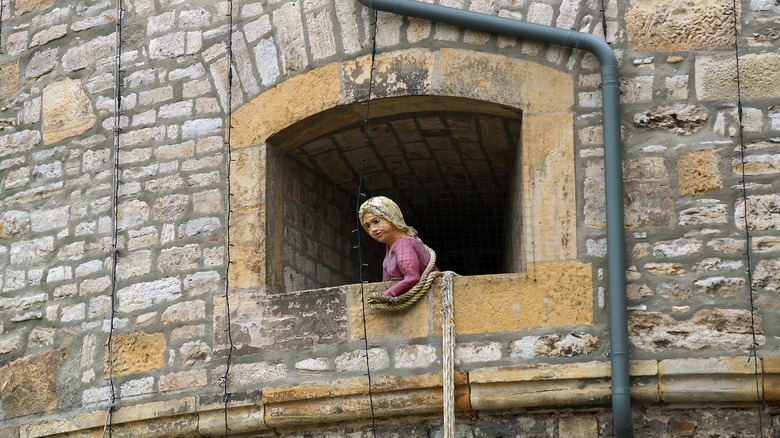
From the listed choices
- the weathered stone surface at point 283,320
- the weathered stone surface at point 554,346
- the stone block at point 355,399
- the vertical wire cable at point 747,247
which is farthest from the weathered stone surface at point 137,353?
the vertical wire cable at point 747,247

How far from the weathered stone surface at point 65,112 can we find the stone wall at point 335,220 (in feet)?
0.05

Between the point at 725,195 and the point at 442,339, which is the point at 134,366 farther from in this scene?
the point at 725,195

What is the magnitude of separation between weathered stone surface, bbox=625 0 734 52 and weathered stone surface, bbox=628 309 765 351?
1.34 m

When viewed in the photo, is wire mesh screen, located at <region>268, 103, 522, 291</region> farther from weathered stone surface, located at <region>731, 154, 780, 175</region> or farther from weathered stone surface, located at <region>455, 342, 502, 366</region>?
weathered stone surface, located at <region>731, 154, 780, 175</region>

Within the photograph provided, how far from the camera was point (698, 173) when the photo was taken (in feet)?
27.7

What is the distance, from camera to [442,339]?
8445 mm

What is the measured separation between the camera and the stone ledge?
318 inches

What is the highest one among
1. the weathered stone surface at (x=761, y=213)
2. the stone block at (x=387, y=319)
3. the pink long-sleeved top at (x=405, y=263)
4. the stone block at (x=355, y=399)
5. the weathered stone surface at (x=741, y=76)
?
the weathered stone surface at (x=741, y=76)

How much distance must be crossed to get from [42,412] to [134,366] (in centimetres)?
60

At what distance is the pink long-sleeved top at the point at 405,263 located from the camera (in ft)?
28.2

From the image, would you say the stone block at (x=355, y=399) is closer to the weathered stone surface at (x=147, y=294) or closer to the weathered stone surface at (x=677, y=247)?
the weathered stone surface at (x=147, y=294)

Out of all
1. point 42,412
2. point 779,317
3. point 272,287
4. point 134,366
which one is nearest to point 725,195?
point 779,317

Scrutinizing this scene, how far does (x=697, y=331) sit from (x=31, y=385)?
139 inches

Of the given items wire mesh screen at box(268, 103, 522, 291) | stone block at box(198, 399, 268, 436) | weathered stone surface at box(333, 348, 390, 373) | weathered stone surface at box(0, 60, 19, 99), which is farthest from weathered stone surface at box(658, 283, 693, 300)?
weathered stone surface at box(0, 60, 19, 99)
